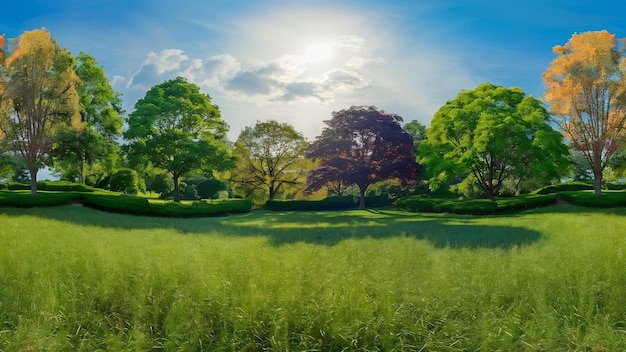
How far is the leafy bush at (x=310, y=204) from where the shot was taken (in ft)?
119

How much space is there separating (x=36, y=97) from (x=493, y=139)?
89.7 ft

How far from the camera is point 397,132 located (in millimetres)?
33594

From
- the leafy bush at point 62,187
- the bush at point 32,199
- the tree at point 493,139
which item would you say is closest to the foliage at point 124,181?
the leafy bush at point 62,187

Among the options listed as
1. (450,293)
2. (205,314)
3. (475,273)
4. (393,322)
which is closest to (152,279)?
(205,314)

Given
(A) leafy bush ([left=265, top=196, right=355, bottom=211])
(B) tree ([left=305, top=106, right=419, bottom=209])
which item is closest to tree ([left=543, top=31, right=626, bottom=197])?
(B) tree ([left=305, top=106, right=419, bottom=209])

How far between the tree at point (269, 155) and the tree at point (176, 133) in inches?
242

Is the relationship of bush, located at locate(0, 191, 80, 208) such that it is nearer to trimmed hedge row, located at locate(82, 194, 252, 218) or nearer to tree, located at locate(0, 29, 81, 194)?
trimmed hedge row, located at locate(82, 194, 252, 218)

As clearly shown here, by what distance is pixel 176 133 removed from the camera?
30.8m

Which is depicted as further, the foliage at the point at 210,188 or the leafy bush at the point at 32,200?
the foliage at the point at 210,188

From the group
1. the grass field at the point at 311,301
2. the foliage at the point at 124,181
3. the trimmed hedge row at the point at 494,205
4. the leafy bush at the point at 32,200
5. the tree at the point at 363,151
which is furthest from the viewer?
the foliage at the point at 124,181

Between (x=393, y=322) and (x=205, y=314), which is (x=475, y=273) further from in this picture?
(x=205, y=314)

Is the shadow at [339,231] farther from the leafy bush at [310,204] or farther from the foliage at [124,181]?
the leafy bush at [310,204]

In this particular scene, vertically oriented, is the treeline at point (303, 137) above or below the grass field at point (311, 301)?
above

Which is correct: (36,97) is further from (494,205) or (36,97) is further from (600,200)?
(600,200)
